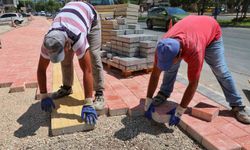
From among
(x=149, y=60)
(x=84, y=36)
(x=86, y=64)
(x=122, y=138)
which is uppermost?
(x=84, y=36)

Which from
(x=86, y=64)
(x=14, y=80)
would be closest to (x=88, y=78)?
(x=86, y=64)

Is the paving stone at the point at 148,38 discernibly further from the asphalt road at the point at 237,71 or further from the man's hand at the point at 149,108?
the man's hand at the point at 149,108

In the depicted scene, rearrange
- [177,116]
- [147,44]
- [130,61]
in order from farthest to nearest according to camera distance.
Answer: [147,44] < [130,61] < [177,116]

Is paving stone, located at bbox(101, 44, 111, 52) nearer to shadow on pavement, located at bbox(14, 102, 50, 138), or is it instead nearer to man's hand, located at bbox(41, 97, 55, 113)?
shadow on pavement, located at bbox(14, 102, 50, 138)

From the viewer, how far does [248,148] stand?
281 centimetres

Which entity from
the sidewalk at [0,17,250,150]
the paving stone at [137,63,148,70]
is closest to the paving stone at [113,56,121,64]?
the sidewalk at [0,17,250,150]

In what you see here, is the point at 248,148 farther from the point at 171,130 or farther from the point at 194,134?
the point at 171,130

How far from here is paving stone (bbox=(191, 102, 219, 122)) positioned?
336cm

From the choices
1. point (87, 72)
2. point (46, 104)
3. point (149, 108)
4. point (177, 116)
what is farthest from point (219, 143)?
point (46, 104)

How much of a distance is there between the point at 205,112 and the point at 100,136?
4.33 ft

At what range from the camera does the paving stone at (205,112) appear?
3.36 metres

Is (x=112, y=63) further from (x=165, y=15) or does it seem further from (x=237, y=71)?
(x=165, y=15)

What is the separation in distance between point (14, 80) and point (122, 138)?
123 inches

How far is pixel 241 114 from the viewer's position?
3385 millimetres
